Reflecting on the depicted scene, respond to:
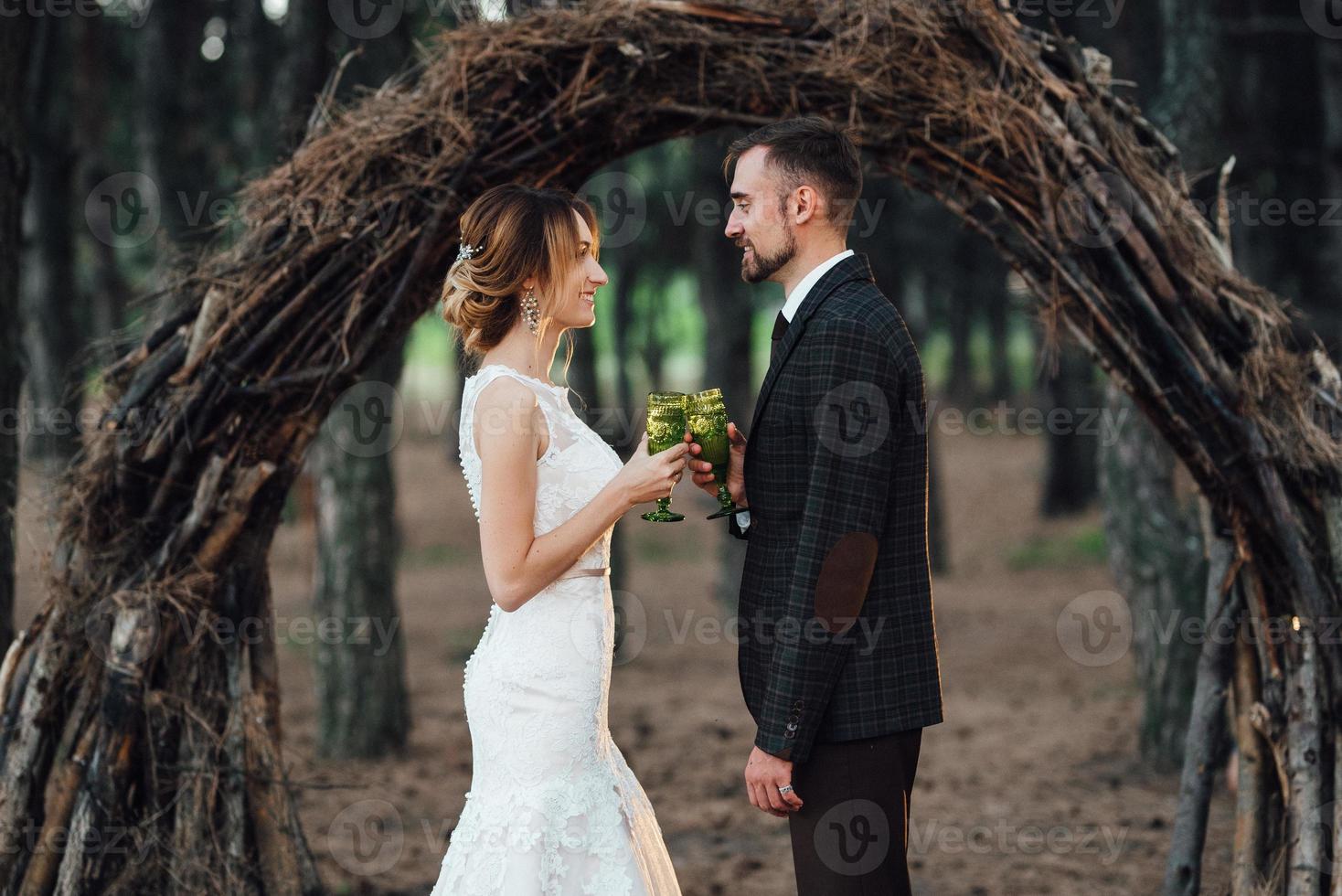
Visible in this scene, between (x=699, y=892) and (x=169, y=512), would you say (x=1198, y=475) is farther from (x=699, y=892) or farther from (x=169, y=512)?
(x=169, y=512)

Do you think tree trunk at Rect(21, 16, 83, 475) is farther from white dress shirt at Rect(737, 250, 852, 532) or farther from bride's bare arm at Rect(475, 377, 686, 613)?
white dress shirt at Rect(737, 250, 852, 532)

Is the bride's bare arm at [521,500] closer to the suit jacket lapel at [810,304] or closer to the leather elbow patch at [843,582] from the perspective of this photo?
the suit jacket lapel at [810,304]

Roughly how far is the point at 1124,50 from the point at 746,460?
802 cm

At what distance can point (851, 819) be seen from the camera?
292 centimetres

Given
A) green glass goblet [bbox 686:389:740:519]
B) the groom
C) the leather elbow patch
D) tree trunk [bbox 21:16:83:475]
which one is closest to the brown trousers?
the groom

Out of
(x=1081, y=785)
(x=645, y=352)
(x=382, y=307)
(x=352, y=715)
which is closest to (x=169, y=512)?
(x=382, y=307)

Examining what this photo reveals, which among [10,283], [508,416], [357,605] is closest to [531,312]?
[508,416]

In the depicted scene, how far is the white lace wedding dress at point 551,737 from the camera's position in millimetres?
3127

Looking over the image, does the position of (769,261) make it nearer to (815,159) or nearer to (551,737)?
(815,159)

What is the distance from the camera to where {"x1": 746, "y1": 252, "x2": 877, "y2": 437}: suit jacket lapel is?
9.91ft

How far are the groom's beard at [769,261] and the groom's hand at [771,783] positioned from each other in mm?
1171

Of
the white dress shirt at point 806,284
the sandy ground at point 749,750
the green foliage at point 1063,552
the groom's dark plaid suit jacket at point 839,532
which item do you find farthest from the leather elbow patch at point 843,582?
the green foliage at point 1063,552

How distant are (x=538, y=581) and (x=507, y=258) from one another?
84 centimetres

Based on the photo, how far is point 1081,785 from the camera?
6617 millimetres
